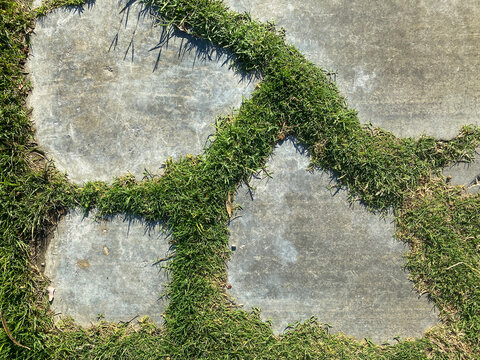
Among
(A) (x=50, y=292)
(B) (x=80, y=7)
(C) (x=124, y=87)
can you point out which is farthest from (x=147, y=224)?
(B) (x=80, y=7)

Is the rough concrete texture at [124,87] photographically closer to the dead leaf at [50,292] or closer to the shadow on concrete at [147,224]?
the shadow on concrete at [147,224]

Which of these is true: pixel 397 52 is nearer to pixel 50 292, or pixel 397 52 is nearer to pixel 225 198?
pixel 225 198

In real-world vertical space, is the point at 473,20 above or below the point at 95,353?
above

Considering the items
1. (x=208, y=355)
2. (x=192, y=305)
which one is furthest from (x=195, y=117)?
(x=208, y=355)

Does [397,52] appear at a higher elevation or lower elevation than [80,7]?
higher

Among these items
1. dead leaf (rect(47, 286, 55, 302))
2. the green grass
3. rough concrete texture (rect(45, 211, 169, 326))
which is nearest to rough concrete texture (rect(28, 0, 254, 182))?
the green grass

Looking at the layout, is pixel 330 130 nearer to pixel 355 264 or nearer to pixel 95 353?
pixel 355 264

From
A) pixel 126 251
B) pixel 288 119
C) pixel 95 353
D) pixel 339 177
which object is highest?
pixel 288 119
